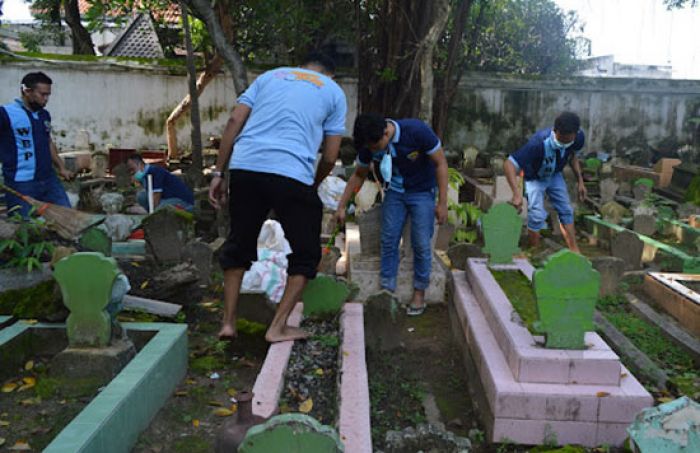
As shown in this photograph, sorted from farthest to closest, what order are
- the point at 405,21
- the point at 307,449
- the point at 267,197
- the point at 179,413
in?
the point at 405,21
the point at 267,197
the point at 179,413
the point at 307,449

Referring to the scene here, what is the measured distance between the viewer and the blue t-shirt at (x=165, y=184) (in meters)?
7.40

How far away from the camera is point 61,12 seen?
1902 cm

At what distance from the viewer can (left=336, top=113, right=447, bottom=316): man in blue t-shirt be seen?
4.58 m

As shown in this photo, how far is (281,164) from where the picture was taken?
330 centimetres

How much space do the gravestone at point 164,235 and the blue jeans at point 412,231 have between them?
1909 millimetres

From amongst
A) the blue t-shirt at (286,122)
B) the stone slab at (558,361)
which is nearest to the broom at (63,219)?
the blue t-shirt at (286,122)

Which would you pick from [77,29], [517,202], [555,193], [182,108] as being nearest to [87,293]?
[517,202]

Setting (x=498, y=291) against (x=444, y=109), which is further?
(x=444, y=109)

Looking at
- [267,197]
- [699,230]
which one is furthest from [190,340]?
[699,230]

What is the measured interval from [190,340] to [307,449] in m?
2.58

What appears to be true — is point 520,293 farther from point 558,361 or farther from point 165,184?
point 165,184

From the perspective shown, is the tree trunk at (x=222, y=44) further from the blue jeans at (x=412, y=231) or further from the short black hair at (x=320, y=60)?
the short black hair at (x=320, y=60)

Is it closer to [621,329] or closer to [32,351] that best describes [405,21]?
[621,329]

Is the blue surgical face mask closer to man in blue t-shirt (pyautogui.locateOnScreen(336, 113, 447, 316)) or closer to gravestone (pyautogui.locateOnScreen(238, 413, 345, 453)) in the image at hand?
man in blue t-shirt (pyautogui.locateOnScreen(336, 113, 447, 316))
